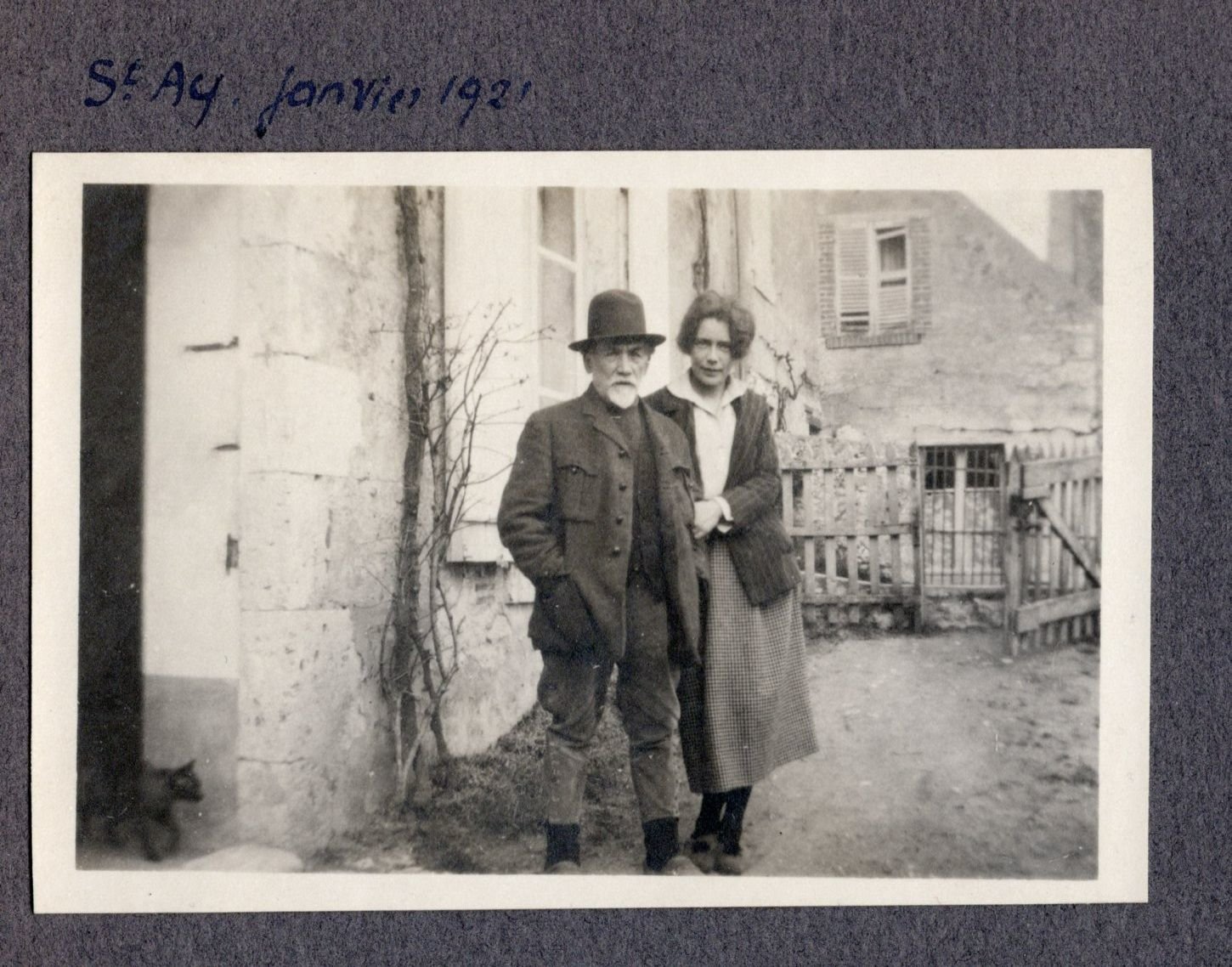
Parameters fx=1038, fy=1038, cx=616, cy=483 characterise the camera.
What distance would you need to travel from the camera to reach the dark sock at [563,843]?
2137 mm

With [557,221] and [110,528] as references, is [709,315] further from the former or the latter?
[110,528]

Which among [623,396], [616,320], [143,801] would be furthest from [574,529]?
[143,801]

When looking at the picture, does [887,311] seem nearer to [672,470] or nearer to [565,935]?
[672,470]

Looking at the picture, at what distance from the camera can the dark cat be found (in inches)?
83.9

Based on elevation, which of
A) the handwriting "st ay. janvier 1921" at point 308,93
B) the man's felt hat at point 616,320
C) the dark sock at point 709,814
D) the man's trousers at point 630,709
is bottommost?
the dark sock at point 709,814

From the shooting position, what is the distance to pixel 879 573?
7.13 ft

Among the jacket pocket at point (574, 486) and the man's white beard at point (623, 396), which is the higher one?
the man's white beard at point (623, 396)

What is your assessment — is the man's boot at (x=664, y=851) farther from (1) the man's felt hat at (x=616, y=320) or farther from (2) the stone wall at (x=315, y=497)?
(1) the man's felt hat at (x=616, y=320)

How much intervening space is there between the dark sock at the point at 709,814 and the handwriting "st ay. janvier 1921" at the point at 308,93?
149 cm

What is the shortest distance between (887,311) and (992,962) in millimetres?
1374

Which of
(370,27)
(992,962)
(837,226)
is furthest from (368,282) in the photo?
(992,962)

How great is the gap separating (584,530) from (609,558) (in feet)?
0.25

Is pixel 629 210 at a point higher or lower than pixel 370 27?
lower

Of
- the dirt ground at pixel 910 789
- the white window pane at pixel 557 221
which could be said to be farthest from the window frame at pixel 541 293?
the dirt ground at pixel 910 789
